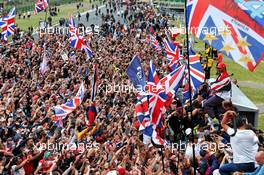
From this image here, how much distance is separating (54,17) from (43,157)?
5467 cm

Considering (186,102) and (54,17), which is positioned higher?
(54,17)

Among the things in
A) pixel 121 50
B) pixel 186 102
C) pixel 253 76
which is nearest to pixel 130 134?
pixel 186 102

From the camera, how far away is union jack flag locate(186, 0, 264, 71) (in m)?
9.74

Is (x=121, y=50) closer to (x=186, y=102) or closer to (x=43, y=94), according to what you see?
(x=43, y=94)

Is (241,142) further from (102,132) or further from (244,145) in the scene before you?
(102,132)

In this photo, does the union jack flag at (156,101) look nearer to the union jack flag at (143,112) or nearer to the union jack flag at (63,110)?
the union jack flag at (143,112)

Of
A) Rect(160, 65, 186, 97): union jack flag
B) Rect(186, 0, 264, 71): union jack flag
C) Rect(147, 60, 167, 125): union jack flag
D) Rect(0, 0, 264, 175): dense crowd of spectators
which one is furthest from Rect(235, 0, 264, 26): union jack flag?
Rect(160, 65, 186, 97): union jack flag

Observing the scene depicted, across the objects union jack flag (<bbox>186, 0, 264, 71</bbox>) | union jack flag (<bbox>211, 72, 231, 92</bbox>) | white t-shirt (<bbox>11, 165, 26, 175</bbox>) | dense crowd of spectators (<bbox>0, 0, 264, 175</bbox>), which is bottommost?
white t-shirt (<bbox>11, 165, 26, 175</bbox>)

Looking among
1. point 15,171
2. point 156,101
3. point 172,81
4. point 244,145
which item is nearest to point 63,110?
point 15,171

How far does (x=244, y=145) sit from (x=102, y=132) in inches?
372

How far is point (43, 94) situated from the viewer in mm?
24641

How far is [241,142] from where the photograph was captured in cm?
885

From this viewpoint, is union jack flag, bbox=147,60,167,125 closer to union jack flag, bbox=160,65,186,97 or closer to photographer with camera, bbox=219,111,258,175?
union jack flag, bbox=160,65,186,97

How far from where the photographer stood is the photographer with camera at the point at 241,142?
8.84 metres
